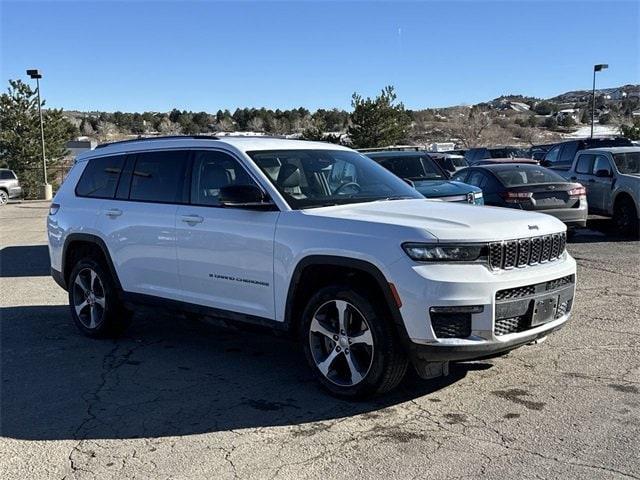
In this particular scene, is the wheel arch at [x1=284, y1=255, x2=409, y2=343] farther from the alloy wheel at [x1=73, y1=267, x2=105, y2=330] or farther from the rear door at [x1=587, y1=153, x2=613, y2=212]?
the rear door at [x1=587, y1=153, x2=613, y2=212]

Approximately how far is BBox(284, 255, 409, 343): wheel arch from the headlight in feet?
0.86

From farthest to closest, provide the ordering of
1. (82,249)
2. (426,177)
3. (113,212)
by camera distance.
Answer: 1. (426,177)
2. (82,249)
3. (113,212)

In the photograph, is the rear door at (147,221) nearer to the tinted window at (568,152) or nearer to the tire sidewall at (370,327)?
the tire sidewall at (370,327)

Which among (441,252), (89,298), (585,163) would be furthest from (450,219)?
(585,163)

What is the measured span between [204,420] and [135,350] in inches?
81.8

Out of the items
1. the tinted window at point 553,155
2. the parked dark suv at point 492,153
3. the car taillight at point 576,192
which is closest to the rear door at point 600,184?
the car taillight at point 576,192

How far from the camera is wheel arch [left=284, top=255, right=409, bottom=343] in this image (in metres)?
4.53

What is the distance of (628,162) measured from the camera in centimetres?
1374

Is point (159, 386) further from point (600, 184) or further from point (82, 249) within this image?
point (600, 184)

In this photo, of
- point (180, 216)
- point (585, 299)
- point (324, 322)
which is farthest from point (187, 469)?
point (585, 299)

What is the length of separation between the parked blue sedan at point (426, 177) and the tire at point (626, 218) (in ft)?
11.9

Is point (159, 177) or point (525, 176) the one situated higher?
point (159, 177)

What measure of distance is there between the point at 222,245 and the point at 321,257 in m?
1.02

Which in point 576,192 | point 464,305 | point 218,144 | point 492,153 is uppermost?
point 492,153
